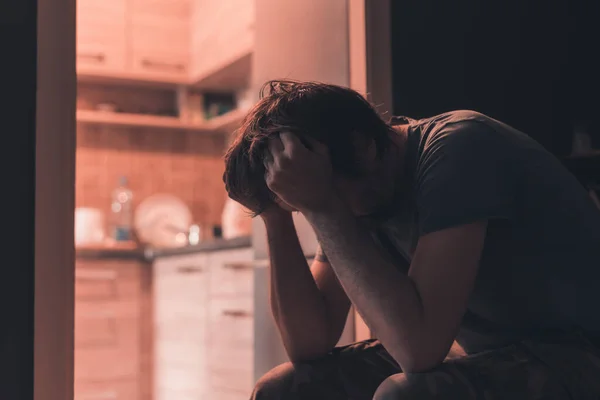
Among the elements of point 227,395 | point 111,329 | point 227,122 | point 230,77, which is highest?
point 230,77

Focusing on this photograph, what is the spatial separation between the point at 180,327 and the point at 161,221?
0.90 m

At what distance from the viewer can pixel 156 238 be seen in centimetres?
418

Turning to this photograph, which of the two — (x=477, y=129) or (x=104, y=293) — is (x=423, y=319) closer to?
(x=477, y=129)

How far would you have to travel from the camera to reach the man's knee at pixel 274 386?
1.24 metres

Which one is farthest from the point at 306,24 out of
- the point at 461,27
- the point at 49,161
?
the point at 49,161

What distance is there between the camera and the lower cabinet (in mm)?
2873

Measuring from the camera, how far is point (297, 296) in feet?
4.64

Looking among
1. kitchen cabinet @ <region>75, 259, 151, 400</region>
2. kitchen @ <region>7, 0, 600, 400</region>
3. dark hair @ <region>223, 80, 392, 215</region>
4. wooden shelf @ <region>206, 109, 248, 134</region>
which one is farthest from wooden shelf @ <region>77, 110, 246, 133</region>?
dark hair @ <region>223, 80, 392, 215</region>

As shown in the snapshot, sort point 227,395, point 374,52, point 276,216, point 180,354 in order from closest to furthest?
point 276,216 < point 374,52 < point 227,395 < point 180,354

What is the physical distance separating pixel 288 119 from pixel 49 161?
17.5 inches

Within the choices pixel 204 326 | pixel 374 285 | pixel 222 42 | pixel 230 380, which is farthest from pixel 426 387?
pixel 222 42

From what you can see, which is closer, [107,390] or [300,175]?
[300,175]

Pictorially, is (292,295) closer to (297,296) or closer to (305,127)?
(297,296)

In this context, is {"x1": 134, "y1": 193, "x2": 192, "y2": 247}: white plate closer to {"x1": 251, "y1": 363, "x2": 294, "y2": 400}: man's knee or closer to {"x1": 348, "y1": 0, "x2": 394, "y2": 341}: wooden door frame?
{"x1": 348, "y1": 0, "x2": 394, "y2": 341}: wooden door frame
